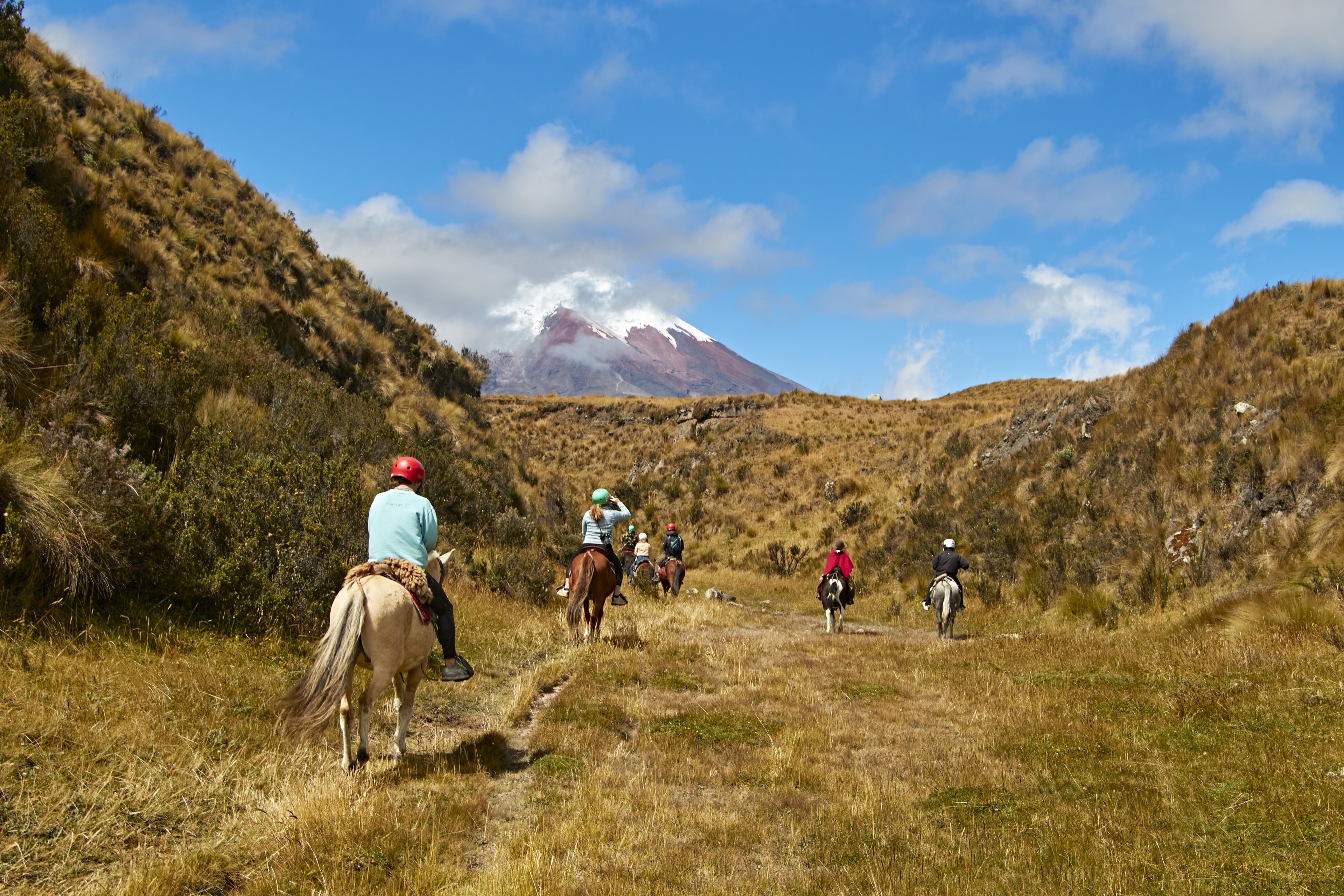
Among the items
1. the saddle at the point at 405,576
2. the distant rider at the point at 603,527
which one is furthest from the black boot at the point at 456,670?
the distant rider at the point at 603,527

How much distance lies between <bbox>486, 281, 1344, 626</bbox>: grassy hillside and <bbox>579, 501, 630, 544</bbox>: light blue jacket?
8383 millimetres

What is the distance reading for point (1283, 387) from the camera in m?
15.3

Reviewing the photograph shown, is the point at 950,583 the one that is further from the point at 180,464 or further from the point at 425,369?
the point at 425,369

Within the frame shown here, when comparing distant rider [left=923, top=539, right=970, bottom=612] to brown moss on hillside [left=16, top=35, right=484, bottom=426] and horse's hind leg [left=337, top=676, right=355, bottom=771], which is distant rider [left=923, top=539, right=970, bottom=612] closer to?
horse's hind leg [left=337, top=676, right=355, bottom=771]

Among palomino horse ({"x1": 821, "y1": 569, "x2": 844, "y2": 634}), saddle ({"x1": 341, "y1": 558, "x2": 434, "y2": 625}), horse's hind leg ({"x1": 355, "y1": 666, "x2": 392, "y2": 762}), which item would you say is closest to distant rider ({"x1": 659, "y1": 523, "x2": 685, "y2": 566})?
palomino horse ({"x1": 821, "y1": 569, "x2": 844, "y2": 634})

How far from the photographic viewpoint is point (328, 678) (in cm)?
523

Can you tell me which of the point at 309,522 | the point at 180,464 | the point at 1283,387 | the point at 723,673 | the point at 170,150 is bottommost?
the point at 723,673

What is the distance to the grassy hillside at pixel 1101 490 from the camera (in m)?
13.2

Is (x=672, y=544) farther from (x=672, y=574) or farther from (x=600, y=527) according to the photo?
(x=600, y=527)

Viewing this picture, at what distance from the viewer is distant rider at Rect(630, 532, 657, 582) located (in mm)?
21078

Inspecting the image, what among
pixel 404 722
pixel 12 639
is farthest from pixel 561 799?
pixel 12 639

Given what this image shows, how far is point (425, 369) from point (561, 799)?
20699 millimetres

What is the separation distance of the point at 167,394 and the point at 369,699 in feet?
20.7

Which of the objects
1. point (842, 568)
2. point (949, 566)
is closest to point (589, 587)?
point (842, 568)
